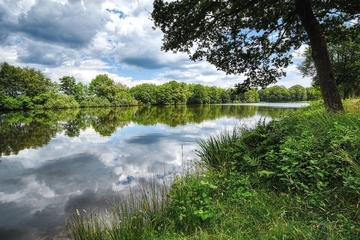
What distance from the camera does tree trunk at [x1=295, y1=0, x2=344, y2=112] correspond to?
567 centimetres

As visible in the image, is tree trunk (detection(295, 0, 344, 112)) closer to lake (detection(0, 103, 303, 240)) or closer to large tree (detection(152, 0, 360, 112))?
large tree (detection(152, 0, 360, 112))

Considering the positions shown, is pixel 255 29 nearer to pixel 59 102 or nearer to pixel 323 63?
pixel 323 63

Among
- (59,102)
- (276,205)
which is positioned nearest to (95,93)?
(59,102)

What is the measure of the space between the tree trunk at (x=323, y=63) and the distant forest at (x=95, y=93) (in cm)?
330

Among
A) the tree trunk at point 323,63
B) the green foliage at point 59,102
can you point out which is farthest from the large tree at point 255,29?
the green foliage at point 59,102

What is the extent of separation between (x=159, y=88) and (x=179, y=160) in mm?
84361

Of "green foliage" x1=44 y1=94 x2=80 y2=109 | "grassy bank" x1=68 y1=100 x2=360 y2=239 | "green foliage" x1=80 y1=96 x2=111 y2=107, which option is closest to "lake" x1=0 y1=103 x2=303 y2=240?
"grassy bank" x1=68 y1=100 x2=360 y2=239

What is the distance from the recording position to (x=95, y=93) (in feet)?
235

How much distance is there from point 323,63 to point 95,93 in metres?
75.4

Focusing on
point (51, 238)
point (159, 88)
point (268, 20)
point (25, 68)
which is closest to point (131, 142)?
point (51, 238)

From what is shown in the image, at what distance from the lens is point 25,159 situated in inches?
355

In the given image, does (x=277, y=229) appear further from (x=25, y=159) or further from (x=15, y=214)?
(x=25, y=159)

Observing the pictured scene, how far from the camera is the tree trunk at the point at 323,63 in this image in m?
5.67

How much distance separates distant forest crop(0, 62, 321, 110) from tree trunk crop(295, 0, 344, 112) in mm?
3299
